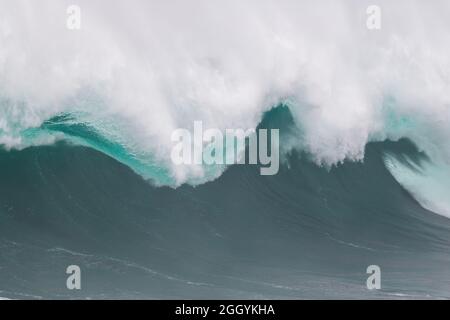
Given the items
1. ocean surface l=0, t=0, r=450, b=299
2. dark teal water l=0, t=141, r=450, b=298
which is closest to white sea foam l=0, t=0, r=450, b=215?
ocean surface l=0, t=0, r=450, b=299

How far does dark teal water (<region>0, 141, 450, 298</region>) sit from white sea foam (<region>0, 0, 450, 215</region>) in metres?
0.56

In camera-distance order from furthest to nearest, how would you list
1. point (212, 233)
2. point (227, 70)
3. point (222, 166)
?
point (227, 70) < point (222, 166) < point (212, 233)

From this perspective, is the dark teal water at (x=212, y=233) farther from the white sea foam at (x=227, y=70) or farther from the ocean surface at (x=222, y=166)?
the white sea foam at (x=227, y=70)

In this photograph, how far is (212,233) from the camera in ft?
38.9

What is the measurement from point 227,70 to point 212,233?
3.31 m

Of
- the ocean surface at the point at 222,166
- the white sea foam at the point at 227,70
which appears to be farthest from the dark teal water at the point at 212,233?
the white sea foam at the point at 227,70

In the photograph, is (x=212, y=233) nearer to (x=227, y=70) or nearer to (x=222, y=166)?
(x=222, y=166)

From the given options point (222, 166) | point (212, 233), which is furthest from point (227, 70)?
point (212, 233)

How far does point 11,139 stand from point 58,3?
2342 mm

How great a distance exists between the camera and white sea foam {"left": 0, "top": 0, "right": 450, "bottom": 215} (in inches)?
509

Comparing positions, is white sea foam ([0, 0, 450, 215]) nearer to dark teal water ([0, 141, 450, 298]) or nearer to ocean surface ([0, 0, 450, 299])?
ocean surface ([0, 0, 450, 299])

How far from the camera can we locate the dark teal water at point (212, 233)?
10.2m
